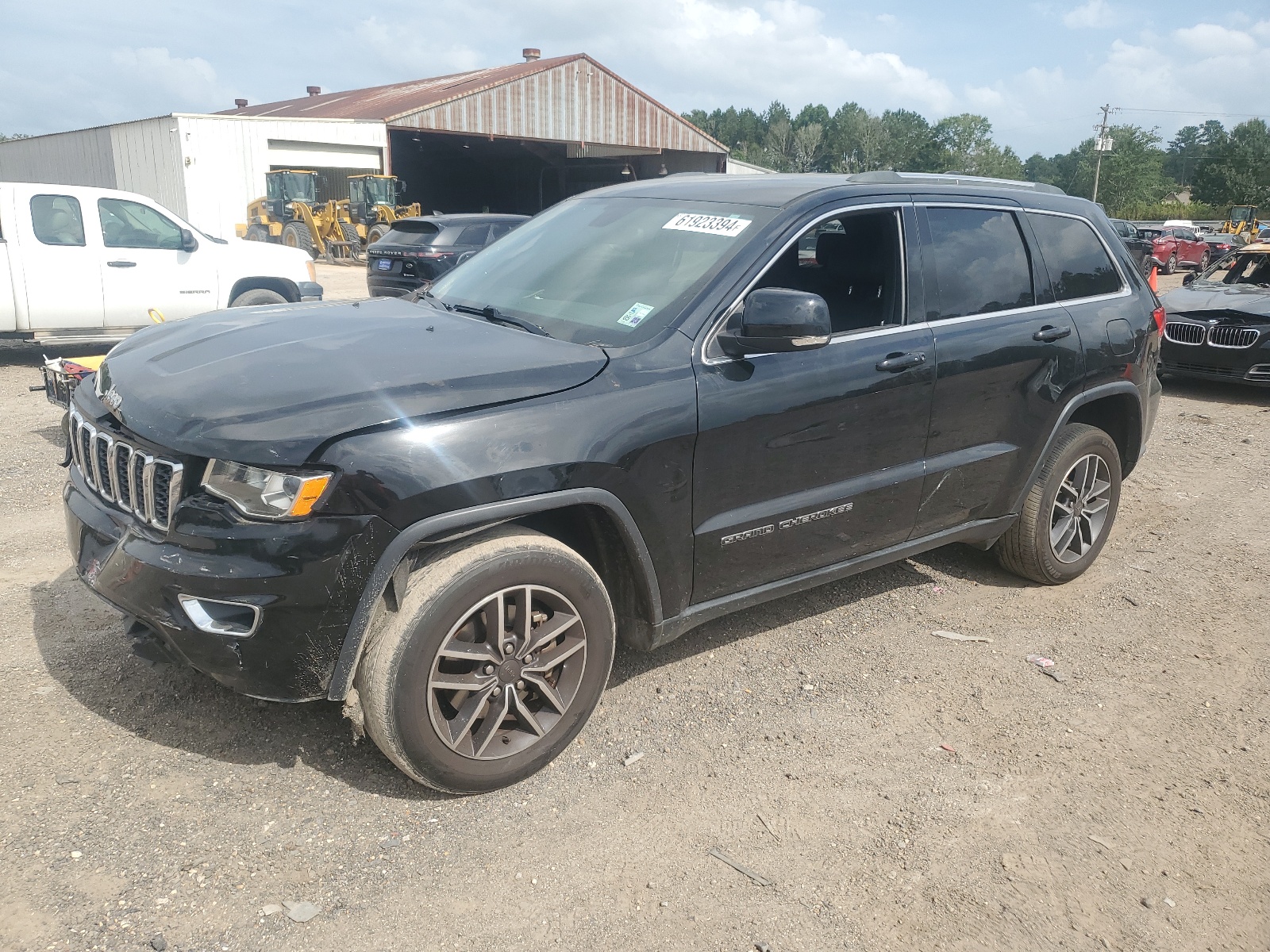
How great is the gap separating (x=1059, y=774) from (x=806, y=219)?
2113 millimetres

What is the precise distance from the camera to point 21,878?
2.55 m

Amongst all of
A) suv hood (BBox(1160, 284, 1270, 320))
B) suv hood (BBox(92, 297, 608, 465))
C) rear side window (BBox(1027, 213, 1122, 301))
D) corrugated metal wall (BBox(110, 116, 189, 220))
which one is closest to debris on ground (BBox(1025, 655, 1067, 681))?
rear side window (BBox(1027, 213, 1122, 301))

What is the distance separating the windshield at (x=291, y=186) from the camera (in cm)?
2592

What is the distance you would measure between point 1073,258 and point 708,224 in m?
2.01

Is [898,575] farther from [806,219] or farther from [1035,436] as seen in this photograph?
[806,219]

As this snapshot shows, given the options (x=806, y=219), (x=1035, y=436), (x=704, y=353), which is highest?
(x=806, y=219)

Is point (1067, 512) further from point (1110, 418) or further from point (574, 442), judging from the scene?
point (574, 442)

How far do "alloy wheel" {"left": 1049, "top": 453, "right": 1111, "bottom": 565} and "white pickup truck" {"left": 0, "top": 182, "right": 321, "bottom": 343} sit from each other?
25.5ft

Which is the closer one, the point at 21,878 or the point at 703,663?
the point at 21,878

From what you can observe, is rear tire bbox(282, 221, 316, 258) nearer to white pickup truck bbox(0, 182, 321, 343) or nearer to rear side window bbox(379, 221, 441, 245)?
rear side window bbox(379, 221, 441, 245)

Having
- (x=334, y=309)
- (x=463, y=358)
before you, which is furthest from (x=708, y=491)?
(x=334, y=309)

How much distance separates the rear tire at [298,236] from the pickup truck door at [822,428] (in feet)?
73.8

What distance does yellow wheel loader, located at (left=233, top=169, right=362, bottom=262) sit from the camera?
1010 inches

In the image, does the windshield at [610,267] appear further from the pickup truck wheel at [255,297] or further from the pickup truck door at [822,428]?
the pickup truck wheel at [255,297]
